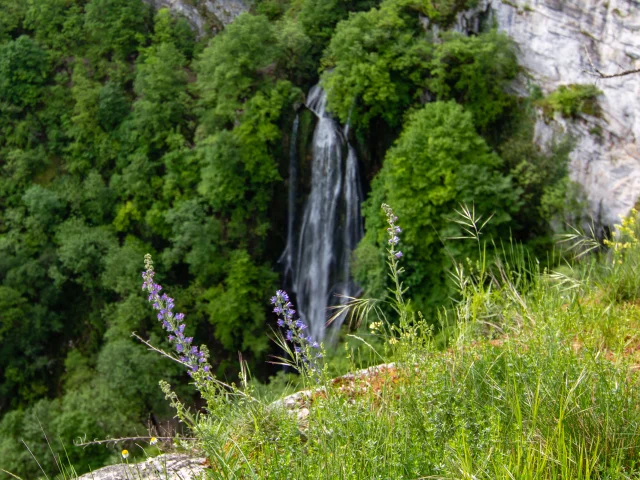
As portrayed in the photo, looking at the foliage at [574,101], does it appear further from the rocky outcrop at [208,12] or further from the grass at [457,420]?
the rocky outcrop at [208,12]

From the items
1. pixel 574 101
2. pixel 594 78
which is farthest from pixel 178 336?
pixel 594 78

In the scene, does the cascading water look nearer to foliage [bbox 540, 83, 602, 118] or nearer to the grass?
foliage [bbox 540, 83, 602, 118]

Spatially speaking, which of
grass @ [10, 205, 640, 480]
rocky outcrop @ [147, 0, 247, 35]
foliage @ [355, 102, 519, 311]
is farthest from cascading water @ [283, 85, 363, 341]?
grass @ [10, 205, 640, 480]

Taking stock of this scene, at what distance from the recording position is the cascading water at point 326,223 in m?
14.7

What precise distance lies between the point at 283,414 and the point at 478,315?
4.31 ft

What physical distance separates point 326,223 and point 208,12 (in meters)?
10.1

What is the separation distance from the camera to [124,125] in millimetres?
18141

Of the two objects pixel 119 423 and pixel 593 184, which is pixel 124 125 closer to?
pixel 119 423

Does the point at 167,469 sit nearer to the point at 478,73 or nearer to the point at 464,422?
the point at 464,422

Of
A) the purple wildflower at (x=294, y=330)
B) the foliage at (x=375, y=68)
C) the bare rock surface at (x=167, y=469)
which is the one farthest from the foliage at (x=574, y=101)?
the bare rock surface at (x=167, y=469)

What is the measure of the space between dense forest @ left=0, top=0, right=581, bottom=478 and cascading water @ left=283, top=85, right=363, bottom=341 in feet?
1.80

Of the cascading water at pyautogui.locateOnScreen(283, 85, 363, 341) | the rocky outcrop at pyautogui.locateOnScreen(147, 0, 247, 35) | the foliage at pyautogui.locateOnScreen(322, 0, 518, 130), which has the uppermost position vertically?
the rocky outcrop at pyautogui.locateOnScreen(147, 0, 247, 35)

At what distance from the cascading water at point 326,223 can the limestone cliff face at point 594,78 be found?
4875 millimetres

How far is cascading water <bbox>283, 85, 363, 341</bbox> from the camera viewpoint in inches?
580
